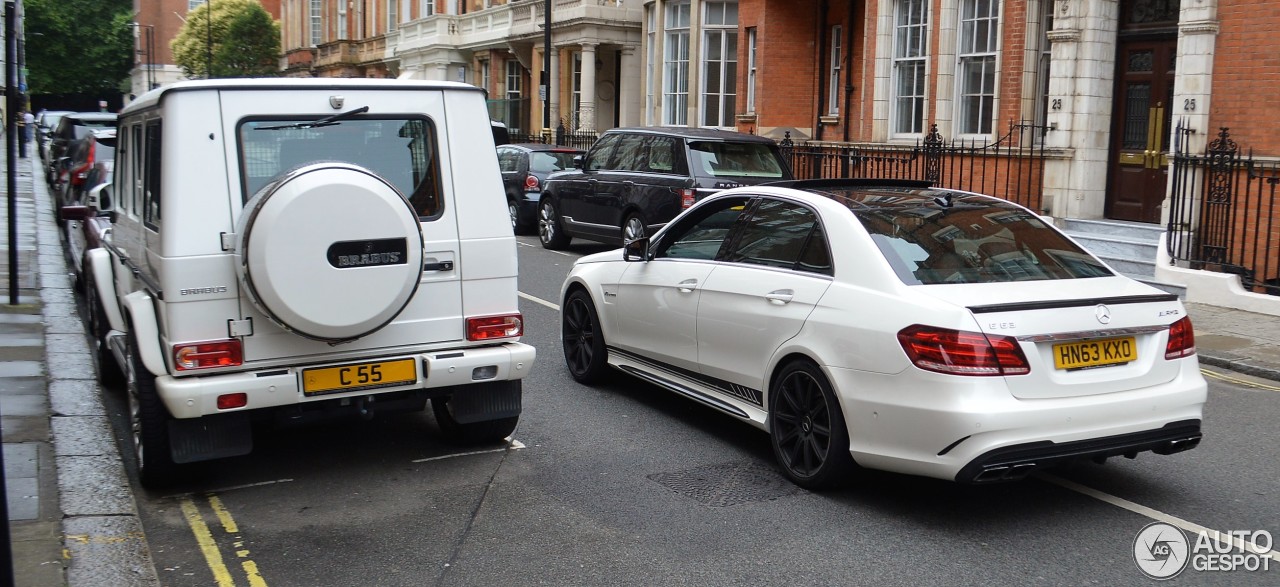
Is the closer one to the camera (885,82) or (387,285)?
(387,285)

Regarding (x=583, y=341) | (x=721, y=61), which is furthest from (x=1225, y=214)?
(x=721, y=61)

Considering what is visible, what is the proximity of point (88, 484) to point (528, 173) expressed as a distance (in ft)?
49.3

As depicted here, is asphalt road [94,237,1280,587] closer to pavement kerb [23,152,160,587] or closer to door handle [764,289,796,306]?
pavement kerb [23,152,160,587]

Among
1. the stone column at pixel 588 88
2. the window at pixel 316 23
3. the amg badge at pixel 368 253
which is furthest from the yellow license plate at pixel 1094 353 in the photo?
the window at pixel 316 23

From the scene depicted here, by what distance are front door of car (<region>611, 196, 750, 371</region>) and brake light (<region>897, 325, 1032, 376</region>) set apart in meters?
1.97

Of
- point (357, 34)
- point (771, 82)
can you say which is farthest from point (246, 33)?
point (771, 82)

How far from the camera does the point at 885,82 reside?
19625 millimetres

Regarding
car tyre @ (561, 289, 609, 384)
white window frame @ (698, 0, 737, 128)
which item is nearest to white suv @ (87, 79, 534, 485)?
car tyre @ (561, 289, 609, 384)

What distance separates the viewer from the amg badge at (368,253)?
17.7 feet

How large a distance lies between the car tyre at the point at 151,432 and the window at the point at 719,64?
19955 mm

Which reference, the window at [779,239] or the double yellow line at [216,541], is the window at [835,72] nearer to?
the window at [779,239]

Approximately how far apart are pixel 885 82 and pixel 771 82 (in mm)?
3744

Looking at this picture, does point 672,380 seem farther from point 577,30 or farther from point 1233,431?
point 577,30

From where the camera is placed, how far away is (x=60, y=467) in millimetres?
5891
